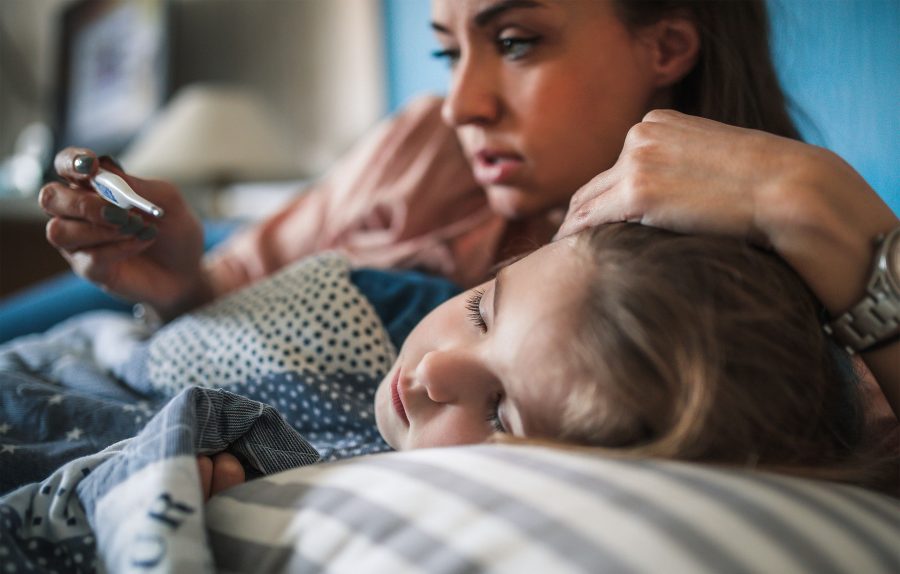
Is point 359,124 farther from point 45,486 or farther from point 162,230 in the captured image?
point 45,486

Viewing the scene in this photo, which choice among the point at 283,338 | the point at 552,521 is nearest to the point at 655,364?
the point at 552,521

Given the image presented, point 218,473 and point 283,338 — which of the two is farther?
point 283,338

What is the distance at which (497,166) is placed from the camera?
0.90m

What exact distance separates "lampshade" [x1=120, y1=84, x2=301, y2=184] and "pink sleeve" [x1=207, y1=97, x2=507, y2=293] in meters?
1.10

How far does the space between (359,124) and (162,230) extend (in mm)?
1517

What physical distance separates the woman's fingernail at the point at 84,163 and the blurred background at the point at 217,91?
1.18 metres

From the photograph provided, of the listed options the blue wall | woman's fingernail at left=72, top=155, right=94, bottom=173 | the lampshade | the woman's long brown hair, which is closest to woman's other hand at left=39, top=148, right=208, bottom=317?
woman's fingernail at left=72, top=155, right=94, bottom=173

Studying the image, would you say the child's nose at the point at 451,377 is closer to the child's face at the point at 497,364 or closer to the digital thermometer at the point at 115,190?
the child's face at the point at 497,364

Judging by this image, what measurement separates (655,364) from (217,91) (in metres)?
2.19

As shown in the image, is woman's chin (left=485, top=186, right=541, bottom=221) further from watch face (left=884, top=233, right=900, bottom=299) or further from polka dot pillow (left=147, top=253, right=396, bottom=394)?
watch face (left=884, top=233, right=900, bottom=299)

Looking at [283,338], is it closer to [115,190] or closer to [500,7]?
[115,190]

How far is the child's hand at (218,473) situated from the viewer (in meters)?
0.53

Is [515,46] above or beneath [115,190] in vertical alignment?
above

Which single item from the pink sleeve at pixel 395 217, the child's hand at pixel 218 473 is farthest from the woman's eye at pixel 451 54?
the child's hand at pixel 218 473
